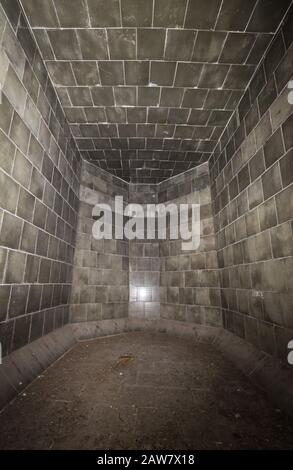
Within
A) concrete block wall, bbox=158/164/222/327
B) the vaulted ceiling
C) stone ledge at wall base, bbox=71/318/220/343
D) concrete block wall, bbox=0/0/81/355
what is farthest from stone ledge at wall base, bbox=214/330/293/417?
the vaulted ceiling

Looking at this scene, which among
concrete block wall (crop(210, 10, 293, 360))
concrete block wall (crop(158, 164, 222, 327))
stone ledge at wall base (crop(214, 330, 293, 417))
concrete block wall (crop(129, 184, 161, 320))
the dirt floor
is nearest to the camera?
the dirt floor

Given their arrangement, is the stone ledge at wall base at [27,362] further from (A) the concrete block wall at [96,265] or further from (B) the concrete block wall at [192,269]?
(B) the concrete block wall at [192,269]

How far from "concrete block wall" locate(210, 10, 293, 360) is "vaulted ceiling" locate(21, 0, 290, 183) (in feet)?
1.23

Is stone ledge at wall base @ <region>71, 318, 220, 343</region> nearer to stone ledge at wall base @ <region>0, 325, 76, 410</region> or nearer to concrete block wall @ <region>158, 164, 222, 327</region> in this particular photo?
concrete block wall @ <region>158, 164, 222, 327</region>

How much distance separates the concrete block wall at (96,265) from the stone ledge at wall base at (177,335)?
13.2 inches

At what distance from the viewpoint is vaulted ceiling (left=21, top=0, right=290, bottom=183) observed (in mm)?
2676

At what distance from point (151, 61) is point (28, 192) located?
2496mm

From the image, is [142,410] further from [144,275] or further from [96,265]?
[144,275]

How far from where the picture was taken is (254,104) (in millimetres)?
3408

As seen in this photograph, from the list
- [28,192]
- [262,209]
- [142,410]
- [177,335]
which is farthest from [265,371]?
[28,192]

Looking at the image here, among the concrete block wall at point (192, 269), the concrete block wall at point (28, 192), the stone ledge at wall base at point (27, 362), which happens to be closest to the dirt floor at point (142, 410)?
the stone ledge at wall base at point (27, 362)

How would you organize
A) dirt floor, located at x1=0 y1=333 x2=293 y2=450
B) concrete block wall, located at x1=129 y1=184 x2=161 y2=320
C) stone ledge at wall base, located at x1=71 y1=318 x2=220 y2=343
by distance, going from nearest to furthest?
dirt floor, located at x1=0 y1=333 x2=293 y2=450, stone ledge at wall base, located at x1=71 y1=318 x2=220 y2=343, concrete block wall, located at x1=129 y1=184 x2=161 y2=320

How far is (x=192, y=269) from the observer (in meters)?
5.38

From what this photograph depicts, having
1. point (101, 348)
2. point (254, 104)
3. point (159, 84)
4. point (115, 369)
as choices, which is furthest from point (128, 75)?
point (101, 348)
